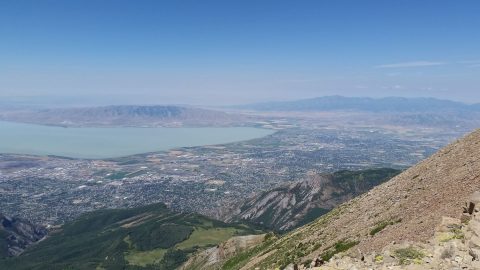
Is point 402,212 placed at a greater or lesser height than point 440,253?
lesser

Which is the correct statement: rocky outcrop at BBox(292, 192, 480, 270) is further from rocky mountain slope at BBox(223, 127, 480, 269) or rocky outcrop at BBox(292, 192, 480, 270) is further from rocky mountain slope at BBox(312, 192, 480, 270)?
rocky mountain slope at BBox(223, 127, 480, 269)

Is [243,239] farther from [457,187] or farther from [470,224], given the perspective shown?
[470,224]

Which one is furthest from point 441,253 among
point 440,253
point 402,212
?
point 402,212

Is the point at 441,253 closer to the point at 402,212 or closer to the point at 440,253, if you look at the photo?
the point at 440,253

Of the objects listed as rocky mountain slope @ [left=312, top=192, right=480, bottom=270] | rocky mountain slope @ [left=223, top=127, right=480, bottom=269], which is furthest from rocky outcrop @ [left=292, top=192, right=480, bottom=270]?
rocky mountain slope @ [left=223, top=127, right=480, bottom=269]

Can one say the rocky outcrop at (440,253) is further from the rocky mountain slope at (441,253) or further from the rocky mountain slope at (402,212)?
the rocky mountain slope at (402,212)

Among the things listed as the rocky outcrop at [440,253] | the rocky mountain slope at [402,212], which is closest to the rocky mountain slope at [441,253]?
the rocky outcrop at [440,253]

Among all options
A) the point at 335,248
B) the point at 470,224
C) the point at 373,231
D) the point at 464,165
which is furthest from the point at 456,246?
the point at 464,165

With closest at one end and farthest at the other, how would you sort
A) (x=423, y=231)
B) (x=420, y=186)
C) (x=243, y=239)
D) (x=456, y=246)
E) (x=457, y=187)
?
(x=456, y=246) → (x=423, y=231) → (x=457, y=187) → (x=420, y=186) → (x=243, y=239)

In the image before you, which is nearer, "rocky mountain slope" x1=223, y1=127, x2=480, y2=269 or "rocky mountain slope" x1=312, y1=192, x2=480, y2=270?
"rocky mountain slope" x1=312, y1=192, x2=480, y2=270
